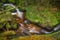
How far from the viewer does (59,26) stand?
2.19 m

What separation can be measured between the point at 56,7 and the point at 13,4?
1.74ft

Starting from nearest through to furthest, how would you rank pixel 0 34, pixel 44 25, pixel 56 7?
pixel 0 34 < pixel 44 25 < pixel 56 7

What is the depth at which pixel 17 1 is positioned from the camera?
7.11 feet

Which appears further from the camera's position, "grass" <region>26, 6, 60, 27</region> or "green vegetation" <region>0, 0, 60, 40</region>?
"grass" <region>26, 6, 60, 27</region>

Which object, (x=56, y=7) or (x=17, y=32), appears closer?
(x=17, y=32)

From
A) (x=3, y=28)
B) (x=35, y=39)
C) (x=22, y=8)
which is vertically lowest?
(x=35, y=39)

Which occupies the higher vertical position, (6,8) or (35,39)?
(6,8)

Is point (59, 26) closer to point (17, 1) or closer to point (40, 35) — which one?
point (40, 35)

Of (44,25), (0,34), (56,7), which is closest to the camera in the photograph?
(0,34)

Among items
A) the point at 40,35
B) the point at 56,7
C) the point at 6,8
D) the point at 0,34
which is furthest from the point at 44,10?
the point at 0,34

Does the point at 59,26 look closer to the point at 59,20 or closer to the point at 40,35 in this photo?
the point at 59,20

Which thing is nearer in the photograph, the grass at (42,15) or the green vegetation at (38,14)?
the green vegetation at (38,14)

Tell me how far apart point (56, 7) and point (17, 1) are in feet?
1.60

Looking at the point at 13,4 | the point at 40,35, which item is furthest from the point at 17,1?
the point at 40,35
